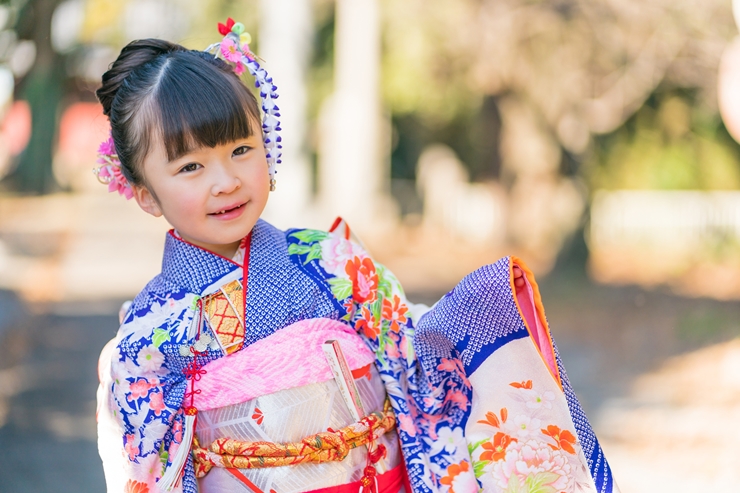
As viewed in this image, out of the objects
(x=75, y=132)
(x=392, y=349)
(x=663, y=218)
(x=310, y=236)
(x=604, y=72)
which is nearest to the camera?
(x=392, y=349)

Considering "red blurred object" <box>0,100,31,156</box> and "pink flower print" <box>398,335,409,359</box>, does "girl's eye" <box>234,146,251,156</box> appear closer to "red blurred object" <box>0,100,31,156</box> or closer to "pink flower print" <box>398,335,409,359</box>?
"pink flower print" <box>398,335,409,359</box>

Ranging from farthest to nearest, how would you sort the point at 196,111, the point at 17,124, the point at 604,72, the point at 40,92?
the point at 604,72 < the point at 17,124 < the point at 40,92 < the point at 196,111

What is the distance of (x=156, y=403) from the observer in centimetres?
190

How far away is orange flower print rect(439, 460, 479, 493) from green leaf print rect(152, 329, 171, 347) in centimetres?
74

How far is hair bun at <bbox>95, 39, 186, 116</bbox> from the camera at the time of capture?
203cm

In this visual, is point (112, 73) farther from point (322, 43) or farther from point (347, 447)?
point (322, 43)

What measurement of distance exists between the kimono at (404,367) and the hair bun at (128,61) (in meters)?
0.39

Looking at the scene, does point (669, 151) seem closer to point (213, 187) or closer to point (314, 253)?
point (314, 253)

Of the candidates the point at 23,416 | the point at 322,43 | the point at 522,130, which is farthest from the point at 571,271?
the point at 322,43

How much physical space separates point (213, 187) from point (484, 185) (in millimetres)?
14383

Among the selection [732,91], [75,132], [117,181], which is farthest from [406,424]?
[75,132]

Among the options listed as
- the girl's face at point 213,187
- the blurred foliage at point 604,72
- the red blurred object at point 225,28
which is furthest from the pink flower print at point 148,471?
the blurred foliage at point 604,72

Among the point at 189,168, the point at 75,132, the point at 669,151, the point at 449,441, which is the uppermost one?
the point at 189,168

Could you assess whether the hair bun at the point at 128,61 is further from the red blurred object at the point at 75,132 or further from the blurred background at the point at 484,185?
the red blurred object at the point at 75,132
